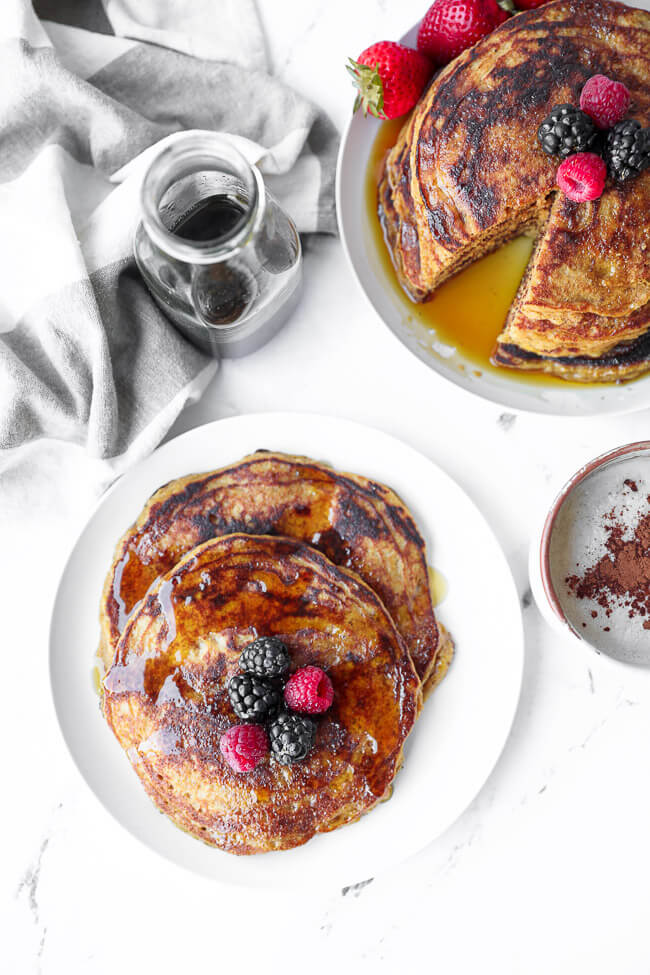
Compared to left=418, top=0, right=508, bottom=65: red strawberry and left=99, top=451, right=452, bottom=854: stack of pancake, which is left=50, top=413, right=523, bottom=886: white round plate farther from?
left=418, top=0, right=508, bottom=65: red strawberry

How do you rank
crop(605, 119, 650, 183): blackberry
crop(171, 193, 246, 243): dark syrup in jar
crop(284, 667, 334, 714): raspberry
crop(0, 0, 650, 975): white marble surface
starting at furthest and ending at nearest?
crop(0, 0, 650, 975): white marble surface → crop(171, 193, 246, 243): dark syrup in jar → crop(284, 667, 334, 714): raspberry → crop(605, 119, 650, 183): blackberry

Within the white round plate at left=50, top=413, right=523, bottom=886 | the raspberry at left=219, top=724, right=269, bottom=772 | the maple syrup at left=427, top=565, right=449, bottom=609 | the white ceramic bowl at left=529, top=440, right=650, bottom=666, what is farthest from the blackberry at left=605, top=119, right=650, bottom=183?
the raspberry at left=219, top=724, right=269, bottom=772

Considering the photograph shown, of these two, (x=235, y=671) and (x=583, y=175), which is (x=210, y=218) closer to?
(x=583, y=175)

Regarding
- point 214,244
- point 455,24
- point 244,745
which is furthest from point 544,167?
point 244,745

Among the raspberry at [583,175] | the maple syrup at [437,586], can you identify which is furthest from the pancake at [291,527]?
the raspberry at [583,175]

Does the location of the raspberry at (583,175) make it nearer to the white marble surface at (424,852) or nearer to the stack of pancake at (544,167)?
the stack of pancake at (544,167)
